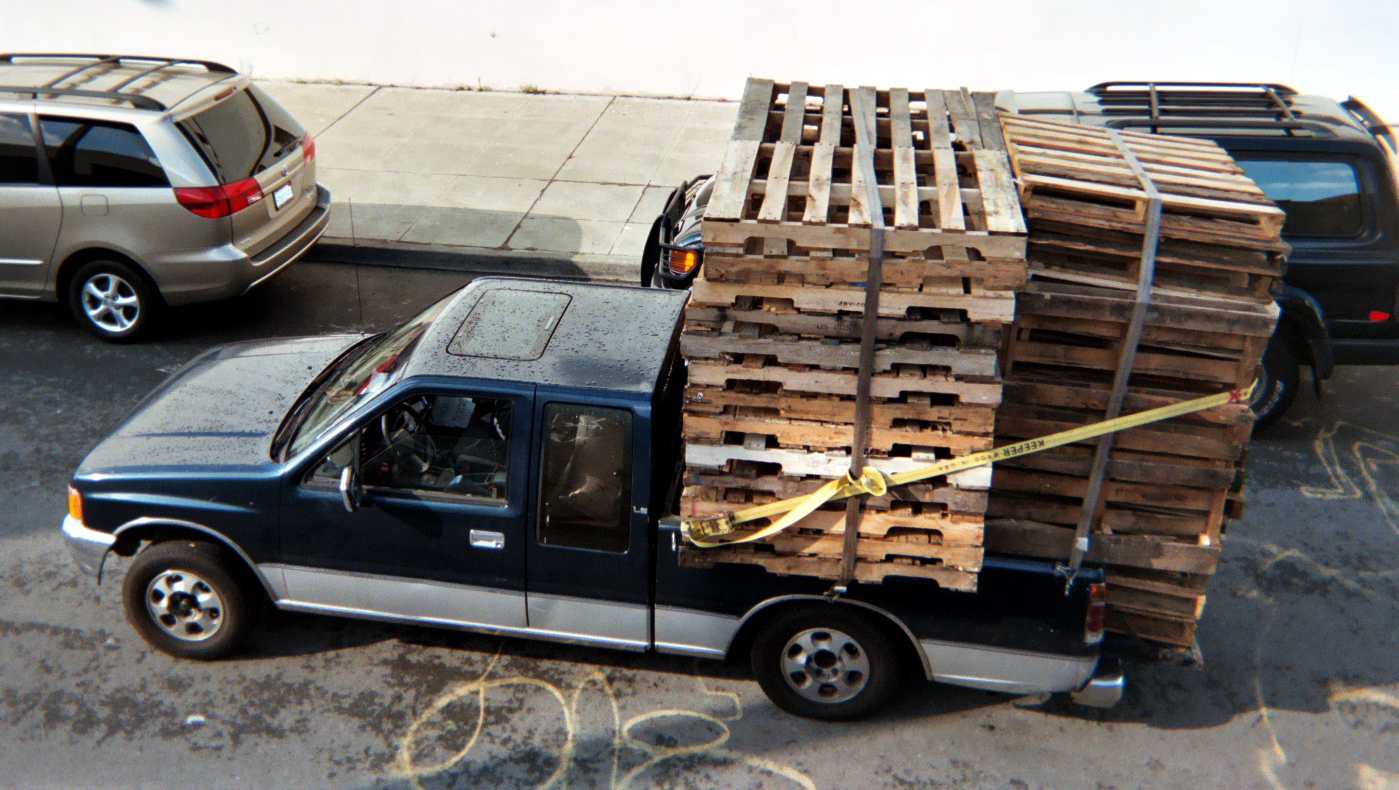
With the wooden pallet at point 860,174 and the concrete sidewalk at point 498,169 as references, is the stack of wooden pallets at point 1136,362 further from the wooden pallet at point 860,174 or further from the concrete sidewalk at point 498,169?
the concrete sidewalk at point 498,169

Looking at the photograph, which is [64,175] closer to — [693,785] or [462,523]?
[462,523]

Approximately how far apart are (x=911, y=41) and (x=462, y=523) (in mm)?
9633

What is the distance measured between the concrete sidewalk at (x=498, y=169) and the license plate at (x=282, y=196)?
1191 millimetres

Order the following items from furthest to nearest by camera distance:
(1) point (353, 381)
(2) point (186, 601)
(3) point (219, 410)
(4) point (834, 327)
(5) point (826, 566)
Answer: (3) point (219, 410)
(1) point (353, 381)
(2) point (186, 601)
(5) point (826, 566)
(4) point (834, 327)

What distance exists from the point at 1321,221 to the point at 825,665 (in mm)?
4527

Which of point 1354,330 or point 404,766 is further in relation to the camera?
point 1354,330

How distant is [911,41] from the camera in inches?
495

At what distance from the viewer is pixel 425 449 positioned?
15.9 feet

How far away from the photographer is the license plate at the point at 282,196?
840 cm

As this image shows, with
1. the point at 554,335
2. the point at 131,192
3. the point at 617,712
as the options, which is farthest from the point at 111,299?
the point at 617,712

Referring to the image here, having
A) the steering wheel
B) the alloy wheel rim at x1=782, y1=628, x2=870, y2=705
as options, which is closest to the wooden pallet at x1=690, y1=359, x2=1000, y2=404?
the alloy wheel rim at x1=782, y1=628, x2=870, y2=705

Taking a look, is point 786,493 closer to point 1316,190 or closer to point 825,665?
point 825,665

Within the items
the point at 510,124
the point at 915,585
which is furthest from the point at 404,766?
the point at 510,124

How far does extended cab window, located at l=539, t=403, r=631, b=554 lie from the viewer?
4621 millimetres
